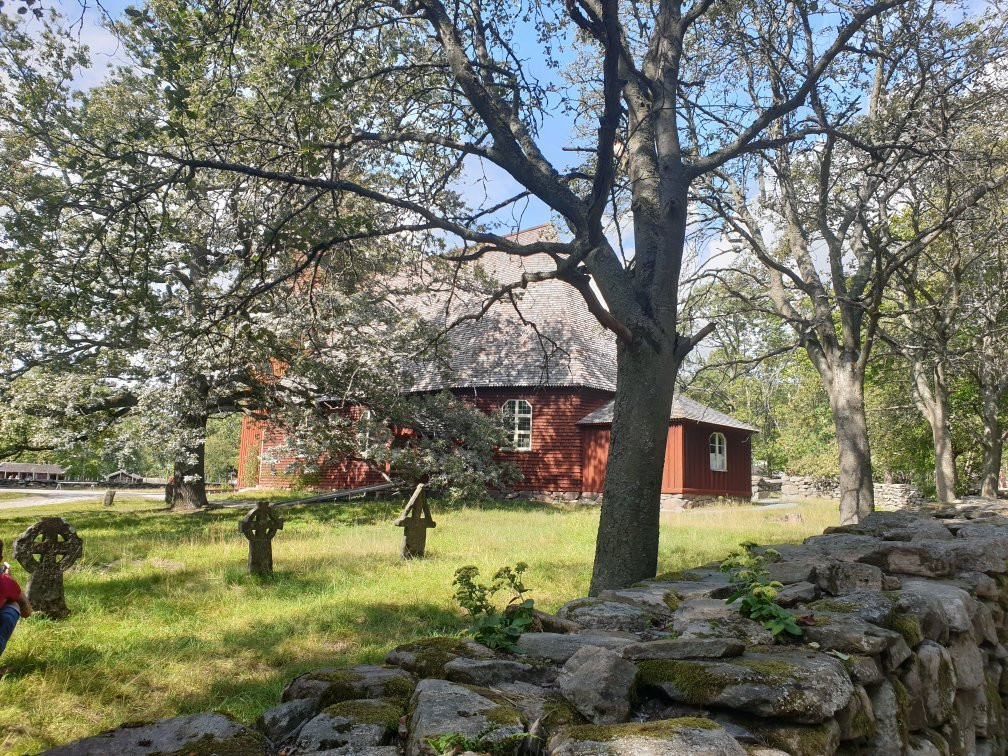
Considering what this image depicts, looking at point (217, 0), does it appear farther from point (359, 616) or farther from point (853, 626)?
point (853, 626)

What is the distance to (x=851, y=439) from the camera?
1288 centimetres

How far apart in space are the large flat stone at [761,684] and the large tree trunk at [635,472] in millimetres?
3433

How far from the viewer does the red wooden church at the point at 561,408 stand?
81.6ft

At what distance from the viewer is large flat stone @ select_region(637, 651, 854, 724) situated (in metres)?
2.49

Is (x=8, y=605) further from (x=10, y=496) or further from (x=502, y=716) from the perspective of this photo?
(x=10, y=496)

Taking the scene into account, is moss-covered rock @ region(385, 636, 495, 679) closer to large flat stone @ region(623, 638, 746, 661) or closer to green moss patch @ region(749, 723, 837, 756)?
large flat stone @ region(623, 638, 746, 661)

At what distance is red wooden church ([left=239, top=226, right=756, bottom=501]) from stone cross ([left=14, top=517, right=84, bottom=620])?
15.7 meters

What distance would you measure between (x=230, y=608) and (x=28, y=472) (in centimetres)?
4199

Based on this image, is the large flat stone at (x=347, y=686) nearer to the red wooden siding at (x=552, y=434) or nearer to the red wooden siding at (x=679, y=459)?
the red wooden siding at (x=679, y=459)

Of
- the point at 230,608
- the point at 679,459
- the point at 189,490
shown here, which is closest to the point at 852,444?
the point at 230,608

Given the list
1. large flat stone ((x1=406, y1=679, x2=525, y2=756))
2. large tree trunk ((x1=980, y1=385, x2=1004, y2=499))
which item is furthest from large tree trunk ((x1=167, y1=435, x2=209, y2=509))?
large tree trunk ((x1=980, y1=385, x2=1004, y2=499))

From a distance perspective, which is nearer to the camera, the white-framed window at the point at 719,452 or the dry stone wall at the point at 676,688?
the dry stone wall at the point at 676,688

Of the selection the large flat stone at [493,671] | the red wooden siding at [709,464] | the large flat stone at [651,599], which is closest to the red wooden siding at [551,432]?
the red wooden siding at [709,464]

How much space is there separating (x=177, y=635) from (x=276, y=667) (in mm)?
1548
